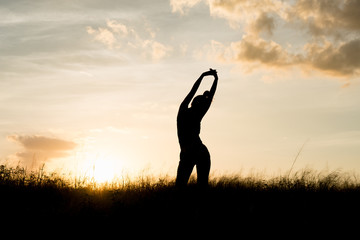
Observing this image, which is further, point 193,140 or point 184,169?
point 184,169

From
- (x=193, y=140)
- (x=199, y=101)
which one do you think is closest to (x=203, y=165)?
(x=193, y=140)

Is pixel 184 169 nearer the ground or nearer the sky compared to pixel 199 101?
nearer the ground

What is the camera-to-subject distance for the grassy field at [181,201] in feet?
18.3

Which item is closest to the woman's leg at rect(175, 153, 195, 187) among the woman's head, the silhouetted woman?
the silhouetted woman

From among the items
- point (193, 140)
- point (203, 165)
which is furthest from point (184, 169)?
point (193, 140)

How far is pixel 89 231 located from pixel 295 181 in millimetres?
5888

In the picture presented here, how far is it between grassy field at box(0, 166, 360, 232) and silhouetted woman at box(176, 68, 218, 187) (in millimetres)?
360

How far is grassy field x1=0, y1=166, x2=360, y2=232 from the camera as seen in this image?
18.3ft

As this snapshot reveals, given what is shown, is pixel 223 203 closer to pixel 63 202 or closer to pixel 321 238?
pixel 321 238

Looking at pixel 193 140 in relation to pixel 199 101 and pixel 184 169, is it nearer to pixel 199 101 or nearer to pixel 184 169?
pixel 184 169

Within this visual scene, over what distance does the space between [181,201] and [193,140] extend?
120cm

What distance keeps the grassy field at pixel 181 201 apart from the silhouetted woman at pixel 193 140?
1.18 feet

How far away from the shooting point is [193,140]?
19.9ft

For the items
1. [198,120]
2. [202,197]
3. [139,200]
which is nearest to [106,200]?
[139,200]
